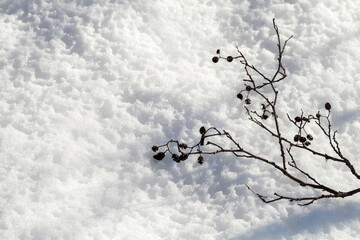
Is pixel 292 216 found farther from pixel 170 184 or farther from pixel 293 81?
pixel 293 81

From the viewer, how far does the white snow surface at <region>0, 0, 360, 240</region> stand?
175cm

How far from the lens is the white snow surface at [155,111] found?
1.75 meters

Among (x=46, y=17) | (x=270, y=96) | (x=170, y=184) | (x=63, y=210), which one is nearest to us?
(x=63, y=210)

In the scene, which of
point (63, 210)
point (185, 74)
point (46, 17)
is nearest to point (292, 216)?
point (185, 74)

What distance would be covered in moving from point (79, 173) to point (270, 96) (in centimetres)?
108

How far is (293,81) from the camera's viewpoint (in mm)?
2084

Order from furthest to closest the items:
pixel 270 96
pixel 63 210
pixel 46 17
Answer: pixel 46 17, pixel 270 96, pixel 63 210

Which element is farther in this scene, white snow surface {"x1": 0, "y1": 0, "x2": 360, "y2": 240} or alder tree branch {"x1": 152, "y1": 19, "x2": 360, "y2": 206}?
white snow surface {"x1": 0, "y1": 0, "x2": 360, "y2": 240}

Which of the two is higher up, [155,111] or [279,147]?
[155,111]

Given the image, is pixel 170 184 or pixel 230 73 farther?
pixel 230 73

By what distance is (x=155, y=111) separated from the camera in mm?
2008

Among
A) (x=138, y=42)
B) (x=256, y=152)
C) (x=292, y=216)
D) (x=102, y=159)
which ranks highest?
(x=138, y=42)

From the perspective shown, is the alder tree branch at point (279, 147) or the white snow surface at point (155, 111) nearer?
the alder tree branch at point (279, 147)

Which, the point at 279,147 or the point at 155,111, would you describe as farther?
the point at 155,111
